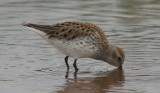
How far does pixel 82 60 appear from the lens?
40.0 feet

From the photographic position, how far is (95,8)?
19078mm

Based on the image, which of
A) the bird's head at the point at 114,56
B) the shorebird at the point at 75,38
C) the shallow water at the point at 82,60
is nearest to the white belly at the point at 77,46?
the shorebird at the point at 75,38

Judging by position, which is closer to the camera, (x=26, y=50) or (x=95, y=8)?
(x=26, y=50)

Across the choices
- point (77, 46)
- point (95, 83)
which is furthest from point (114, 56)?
point (95, 83)

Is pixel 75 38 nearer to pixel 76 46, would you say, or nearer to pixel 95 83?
pixel 76 46

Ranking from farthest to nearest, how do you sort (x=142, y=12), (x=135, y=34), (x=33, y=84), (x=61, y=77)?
(x=142, y=12) < (x=135, y=34) < (x=61, y=77) < (x=33, y=84)

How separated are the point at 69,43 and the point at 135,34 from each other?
14.4 ft

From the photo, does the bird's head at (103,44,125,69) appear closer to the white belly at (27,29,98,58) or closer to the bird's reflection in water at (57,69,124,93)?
the bird's reflection in water at (57,69,124,93)

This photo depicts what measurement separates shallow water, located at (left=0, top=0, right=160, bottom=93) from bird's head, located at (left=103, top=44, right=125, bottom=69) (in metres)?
0.21

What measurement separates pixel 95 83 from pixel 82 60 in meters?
2.42

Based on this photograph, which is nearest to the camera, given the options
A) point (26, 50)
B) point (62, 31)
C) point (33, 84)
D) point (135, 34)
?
point (33, 84)

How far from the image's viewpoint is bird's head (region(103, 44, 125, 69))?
11330 mm

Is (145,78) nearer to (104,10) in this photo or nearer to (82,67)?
(82,67)

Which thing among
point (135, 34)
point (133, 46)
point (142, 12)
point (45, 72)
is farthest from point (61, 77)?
point (142, 12)
